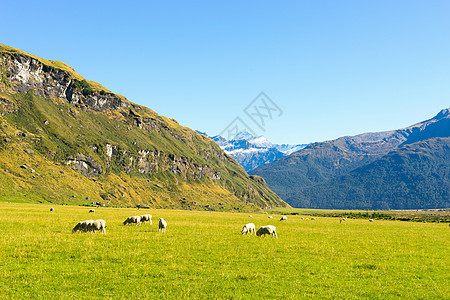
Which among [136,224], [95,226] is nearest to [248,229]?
[136,224]

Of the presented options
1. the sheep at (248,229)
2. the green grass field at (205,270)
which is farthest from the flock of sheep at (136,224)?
the green grass field at (205,270)

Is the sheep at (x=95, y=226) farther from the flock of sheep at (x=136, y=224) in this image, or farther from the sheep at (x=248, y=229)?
the sheep at (x=248, y=229)

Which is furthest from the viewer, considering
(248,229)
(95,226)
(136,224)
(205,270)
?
(136,224)

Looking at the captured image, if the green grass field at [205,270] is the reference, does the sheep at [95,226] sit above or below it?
above

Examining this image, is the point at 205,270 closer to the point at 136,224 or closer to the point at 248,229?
the point at 248,229

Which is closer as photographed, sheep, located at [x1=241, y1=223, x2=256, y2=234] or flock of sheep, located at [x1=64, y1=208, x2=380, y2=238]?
flock of sheep, located at [x1=64, y1=208, x2=380, y2=238]

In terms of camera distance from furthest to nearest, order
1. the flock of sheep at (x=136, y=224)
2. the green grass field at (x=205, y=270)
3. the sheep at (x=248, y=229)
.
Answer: the sheep at (x=248, y=229), the flock of sheep at (x=136, y=224), the green grass field at (x=205, y=270)

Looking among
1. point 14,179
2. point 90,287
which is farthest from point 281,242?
point 14,179

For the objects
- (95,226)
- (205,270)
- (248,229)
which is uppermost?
(95,226)

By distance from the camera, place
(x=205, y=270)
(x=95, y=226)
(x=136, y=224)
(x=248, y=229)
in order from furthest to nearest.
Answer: (x=136, y=224)
(x=248, y=229)
(x=95, y=226)
(x=205, y=270)

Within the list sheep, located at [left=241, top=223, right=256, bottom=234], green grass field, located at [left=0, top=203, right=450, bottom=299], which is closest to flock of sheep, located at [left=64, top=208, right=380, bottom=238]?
sheep, located at [left=241, top=223, right=256, bottom=234]

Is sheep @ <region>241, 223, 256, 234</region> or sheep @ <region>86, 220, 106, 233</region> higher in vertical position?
sheep @ <region>86, 220, 106, 233</region>

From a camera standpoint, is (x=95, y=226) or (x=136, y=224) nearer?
(x=95, y=226)

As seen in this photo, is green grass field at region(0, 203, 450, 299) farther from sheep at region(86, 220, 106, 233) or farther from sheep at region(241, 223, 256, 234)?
sheep at region(241, 223, 256, 234)
